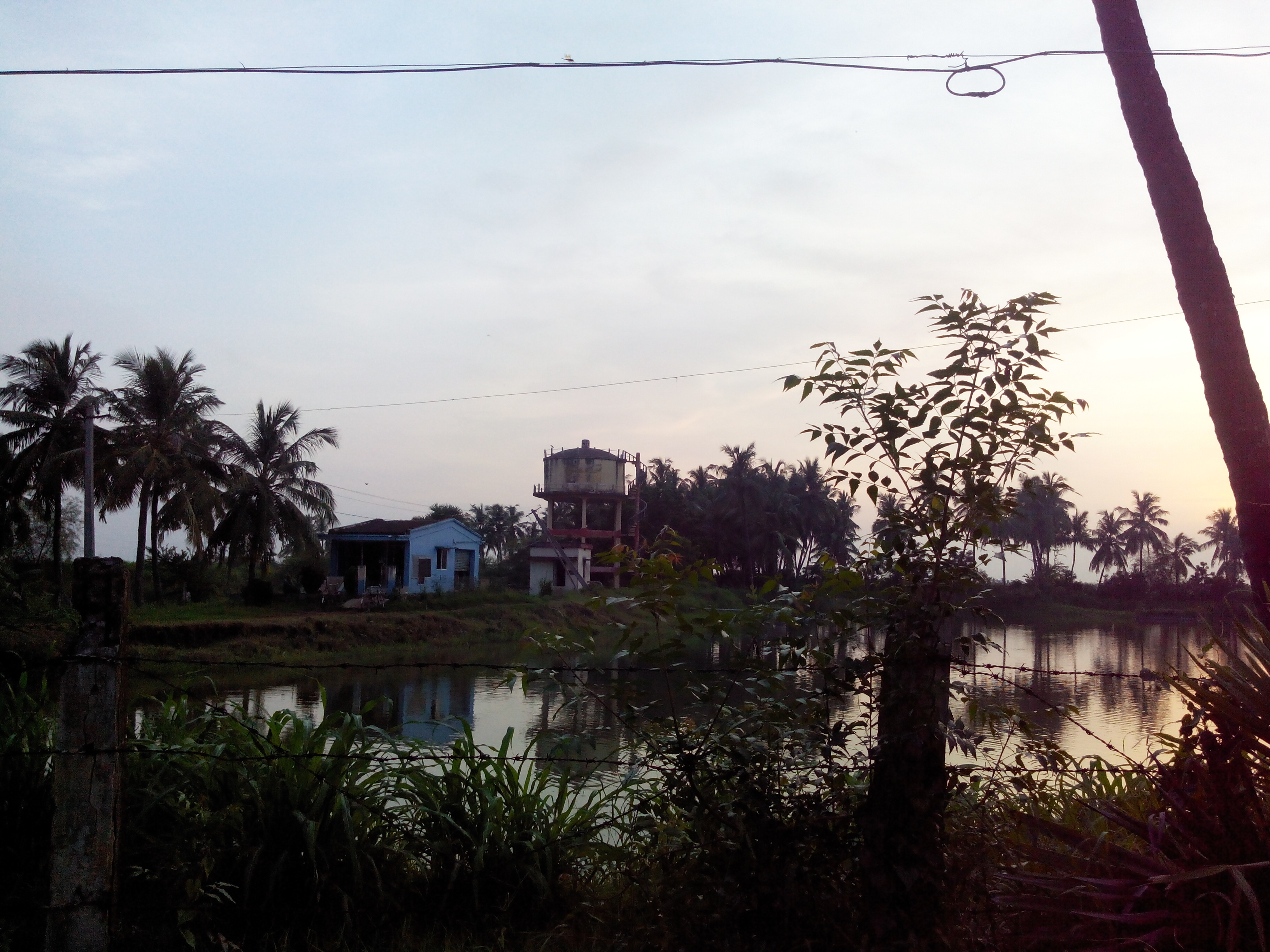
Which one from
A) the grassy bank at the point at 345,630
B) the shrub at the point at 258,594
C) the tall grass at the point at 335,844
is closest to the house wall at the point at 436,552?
the grassy bank at the point at 345,630

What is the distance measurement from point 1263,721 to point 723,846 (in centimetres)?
139

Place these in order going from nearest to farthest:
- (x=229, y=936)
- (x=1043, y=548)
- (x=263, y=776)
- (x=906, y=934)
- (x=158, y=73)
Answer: (x=906, y=934) < (x=229, y=936) < (x=263, y=776) < (x=158, y=73) < (x=1043, y=548)

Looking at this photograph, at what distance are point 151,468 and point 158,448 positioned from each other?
177cm

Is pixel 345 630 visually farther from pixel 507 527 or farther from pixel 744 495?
pixel 507 527

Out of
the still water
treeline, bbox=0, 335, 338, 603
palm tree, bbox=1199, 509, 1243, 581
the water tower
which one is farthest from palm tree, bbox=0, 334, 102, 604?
A: palm tree, bbox=1199, 509, 1243, 581

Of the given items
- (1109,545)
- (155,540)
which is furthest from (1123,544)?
(155,540)

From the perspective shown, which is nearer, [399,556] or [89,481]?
[89,481]

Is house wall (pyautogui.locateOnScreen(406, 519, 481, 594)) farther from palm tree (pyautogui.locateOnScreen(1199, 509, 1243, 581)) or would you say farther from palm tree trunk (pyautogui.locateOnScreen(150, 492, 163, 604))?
palm tree (pyautogui.locateOnScreen(1199, 509, 1243, 581))

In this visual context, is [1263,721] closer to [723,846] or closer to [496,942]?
[723,846]

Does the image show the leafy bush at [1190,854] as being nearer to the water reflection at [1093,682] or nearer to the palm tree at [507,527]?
the water reflection at [1093,682]

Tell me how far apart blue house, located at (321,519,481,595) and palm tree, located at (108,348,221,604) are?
30.6ft

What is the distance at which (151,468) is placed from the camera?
29172 mm

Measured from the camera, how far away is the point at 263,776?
3734mm

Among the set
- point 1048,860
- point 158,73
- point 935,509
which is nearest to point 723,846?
point 1048,860
